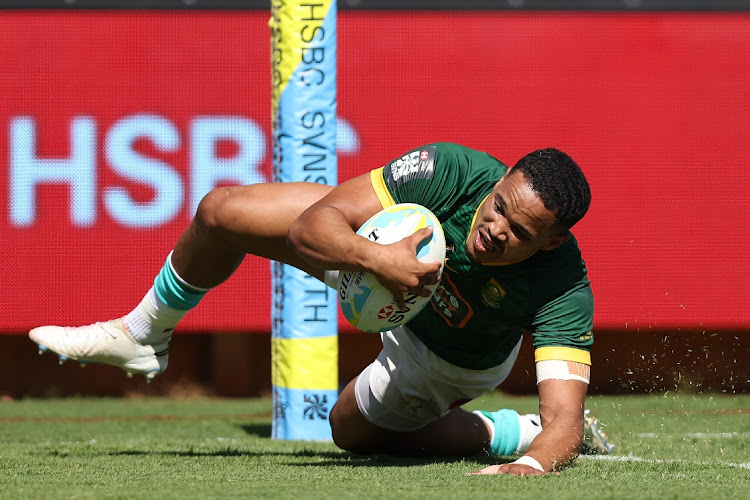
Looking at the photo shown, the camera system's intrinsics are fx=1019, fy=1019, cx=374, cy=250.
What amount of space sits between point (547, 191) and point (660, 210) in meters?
3.59

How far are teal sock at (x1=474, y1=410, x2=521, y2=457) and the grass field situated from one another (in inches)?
5.9

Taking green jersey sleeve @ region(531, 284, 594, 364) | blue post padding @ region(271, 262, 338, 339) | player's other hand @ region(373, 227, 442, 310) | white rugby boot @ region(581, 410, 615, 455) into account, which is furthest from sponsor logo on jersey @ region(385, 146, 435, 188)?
blue post padding @ region(271, 262, 338, 339)

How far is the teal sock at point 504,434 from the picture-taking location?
4070mm

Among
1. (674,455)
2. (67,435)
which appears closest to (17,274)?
(67,435)

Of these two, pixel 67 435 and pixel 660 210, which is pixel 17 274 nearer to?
pixel 67 435

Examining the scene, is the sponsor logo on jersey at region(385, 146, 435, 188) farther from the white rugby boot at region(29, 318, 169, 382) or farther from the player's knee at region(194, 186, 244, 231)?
the white rugby boot at region(29, 318, 169, 382)

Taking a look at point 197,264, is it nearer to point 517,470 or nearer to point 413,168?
point 413,168

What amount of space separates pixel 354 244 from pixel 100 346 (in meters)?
1.34

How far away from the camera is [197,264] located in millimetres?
3807

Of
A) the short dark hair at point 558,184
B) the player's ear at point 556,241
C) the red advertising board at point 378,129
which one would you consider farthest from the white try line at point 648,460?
the red advertising board at point 378,129

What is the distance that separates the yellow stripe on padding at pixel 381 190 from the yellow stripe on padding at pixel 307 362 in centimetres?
159

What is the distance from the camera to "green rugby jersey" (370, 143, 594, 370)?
326 centimetres

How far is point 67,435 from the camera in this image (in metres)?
5.01

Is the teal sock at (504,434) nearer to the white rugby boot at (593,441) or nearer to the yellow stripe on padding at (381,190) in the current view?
the white rugby boot at (593,441)
